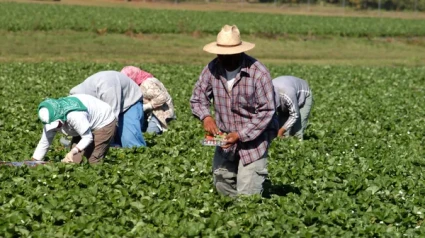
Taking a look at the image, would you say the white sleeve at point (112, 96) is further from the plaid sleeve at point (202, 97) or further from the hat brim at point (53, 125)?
the plaid sleeve at point (202, 97)

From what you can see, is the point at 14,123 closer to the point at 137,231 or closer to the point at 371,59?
the point at 137,231

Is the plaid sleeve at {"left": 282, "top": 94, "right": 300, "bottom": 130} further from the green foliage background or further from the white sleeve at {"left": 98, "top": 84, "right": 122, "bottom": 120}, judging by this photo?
the white sleeve at {"left": 98, "top": 84, "right": 122, "bottom": 120}

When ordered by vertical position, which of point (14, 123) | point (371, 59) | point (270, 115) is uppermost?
point (270, 115)

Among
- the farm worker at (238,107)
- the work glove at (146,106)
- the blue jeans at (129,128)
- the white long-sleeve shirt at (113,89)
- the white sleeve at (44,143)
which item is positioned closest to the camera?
the farm worker at (238,107)

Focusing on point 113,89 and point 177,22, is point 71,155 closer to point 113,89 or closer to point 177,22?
point 113,89

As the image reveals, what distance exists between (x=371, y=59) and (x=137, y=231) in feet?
108

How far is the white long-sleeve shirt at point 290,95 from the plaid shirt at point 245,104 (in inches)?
121

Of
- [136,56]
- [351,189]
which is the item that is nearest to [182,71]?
[136,56]

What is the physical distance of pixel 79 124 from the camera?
9.20m

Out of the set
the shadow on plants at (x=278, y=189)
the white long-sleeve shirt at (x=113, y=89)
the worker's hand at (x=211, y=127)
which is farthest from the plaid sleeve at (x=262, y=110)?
the white long-sleeve shirt at (x=113, y=89)

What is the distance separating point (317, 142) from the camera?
43.9 feet

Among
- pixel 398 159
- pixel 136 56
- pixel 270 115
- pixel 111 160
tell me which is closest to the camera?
pixel 270 115

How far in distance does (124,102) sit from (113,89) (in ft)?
1.67

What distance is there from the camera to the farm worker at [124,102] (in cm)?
1126
